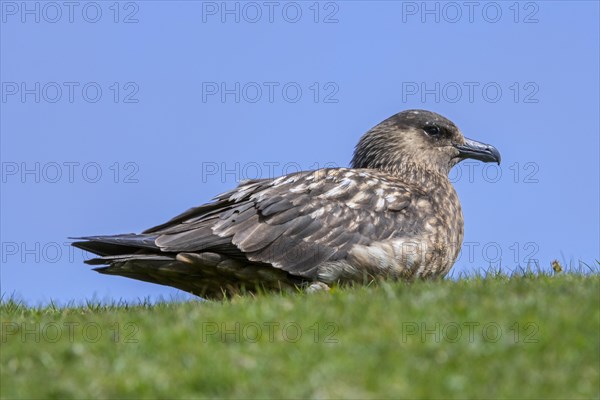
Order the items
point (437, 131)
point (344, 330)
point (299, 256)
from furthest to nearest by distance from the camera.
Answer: point (437, 131)
point (299, 256)
point (344, 330)

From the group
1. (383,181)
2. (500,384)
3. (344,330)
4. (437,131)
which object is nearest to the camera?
(500,384)

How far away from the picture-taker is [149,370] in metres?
5.43

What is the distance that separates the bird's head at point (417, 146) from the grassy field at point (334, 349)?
321 centimetres

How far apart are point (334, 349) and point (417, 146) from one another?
4652mm

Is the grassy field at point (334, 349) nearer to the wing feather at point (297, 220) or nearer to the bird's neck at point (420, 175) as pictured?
the wing feather at point (297, 220)

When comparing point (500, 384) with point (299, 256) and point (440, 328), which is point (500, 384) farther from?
point (299, 256)

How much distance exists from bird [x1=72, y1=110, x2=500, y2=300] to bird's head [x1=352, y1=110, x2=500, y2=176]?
83cm

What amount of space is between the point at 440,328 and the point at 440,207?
3.35 m

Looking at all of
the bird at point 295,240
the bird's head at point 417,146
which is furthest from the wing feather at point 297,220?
the bird's head at point 417,146

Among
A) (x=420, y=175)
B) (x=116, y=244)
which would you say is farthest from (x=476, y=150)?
(x=116, y=244)

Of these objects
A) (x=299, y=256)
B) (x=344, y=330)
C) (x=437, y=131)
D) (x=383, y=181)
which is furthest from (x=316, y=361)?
(x=437, y=131)

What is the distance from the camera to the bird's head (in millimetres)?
9953

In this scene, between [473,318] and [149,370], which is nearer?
[149,370]

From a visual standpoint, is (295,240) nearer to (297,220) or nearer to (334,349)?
(297,220)
